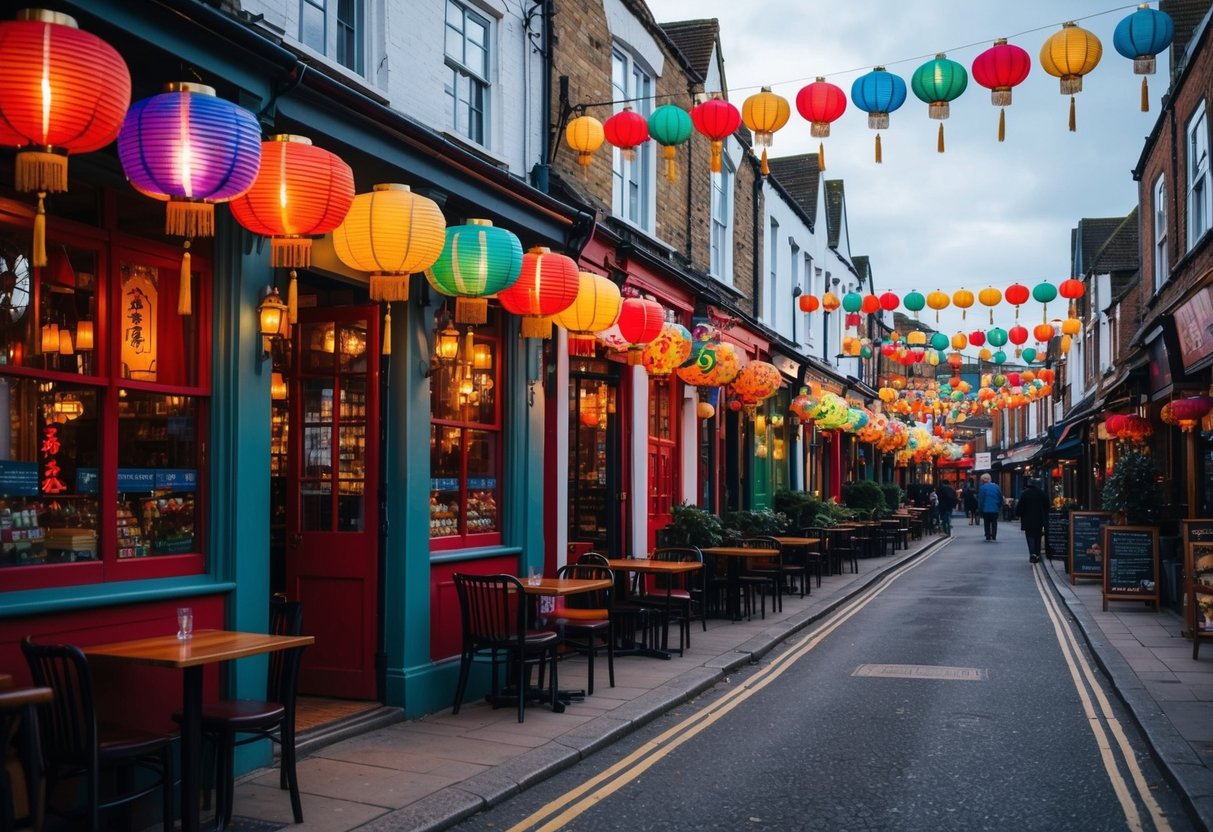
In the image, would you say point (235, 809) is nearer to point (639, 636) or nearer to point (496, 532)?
point (496, 532)

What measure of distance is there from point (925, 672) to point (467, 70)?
7.70 metres

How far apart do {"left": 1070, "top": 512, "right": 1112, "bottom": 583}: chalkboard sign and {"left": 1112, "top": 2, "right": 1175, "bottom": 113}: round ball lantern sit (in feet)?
41.4

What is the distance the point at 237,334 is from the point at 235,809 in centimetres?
289

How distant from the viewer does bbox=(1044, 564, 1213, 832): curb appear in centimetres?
629

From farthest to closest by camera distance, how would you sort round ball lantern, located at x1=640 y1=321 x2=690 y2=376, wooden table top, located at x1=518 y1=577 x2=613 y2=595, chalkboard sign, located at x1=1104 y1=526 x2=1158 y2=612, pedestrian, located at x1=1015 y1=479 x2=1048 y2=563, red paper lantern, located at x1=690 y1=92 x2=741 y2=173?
pedestrian, located at x1=1015 y1=479 x2=1048 y2=563 < chalkboard sign, located at x1=1104 y1=526 x2=1158 y2=612 < round ball lantern, located at x1=640 y1=321 x2=690 y2=376 < red paper lantern, located at x1=690 y1=92 x2=741 y2=173 < wooden table top, located at x1=518 y1=577 x2=613 y2=595

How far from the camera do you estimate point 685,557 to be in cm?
1416

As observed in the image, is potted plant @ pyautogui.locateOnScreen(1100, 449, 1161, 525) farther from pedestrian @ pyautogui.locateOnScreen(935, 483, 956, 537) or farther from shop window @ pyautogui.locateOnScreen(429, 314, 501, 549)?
pedestrian @ pyautogui.locateOnScreen(935, 483, 956, 537)

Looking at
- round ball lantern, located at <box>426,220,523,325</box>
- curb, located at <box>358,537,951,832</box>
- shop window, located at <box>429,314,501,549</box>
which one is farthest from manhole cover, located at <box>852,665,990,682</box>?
round ball lantern, located at <box>426,220,523,325</box>

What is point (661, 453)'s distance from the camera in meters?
16.0

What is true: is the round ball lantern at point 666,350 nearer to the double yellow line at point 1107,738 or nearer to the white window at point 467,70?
the white window at point 467,70

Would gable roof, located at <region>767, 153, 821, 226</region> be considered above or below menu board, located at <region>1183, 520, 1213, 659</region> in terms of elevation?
above

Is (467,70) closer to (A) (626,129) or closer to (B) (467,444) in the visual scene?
(A) (626,129)

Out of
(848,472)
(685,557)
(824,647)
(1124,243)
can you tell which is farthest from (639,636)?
(1124,243)

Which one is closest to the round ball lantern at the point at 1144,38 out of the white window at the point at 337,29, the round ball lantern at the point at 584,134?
the round ball lantern at the point at 584,134
